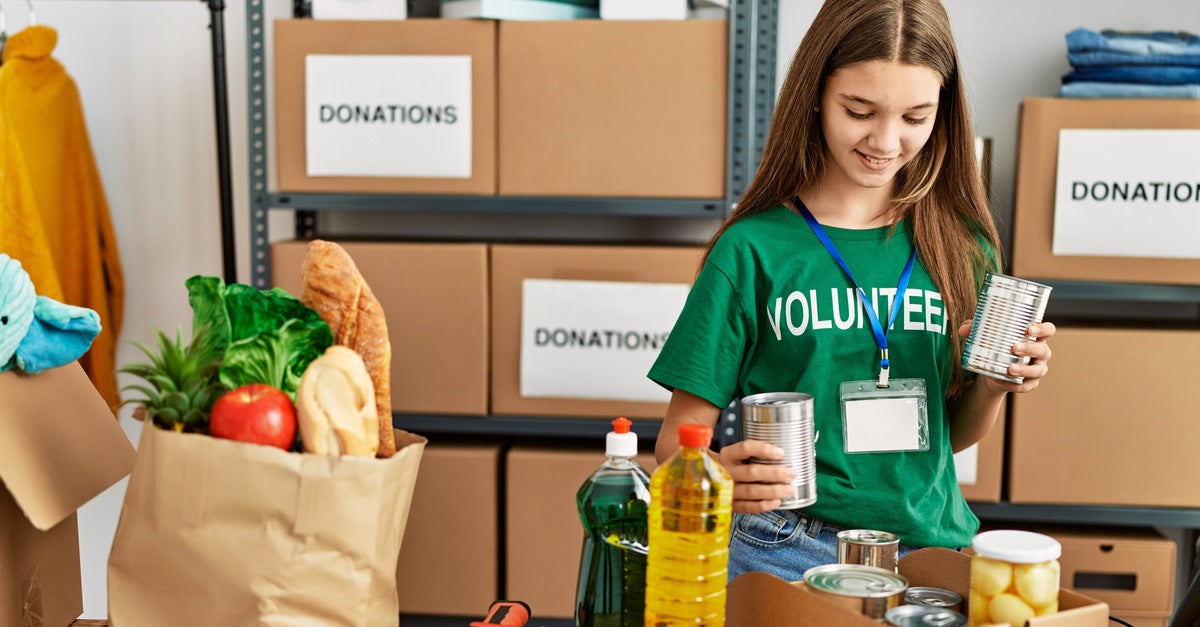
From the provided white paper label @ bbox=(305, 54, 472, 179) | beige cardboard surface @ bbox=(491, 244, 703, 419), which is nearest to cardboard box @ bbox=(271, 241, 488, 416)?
beige cardboard surface @ bbox=(491, 244, 703, 419)

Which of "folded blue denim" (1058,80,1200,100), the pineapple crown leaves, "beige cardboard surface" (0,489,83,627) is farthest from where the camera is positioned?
"folded blue denim" (1058,80,1200,100)

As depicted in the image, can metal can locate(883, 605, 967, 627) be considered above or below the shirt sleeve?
below

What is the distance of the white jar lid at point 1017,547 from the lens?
2.14ft

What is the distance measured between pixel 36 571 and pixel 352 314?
387 millimetres

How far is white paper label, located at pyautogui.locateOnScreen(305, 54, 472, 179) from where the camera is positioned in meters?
1.91

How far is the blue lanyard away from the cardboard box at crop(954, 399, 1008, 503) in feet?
3.13

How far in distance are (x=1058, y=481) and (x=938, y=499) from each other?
1.00 metres

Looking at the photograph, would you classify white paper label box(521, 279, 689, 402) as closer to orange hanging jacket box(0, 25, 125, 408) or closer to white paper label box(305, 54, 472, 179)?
white paper label box(305, 54, 472, 179)

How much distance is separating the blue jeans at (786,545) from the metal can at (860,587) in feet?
0.91

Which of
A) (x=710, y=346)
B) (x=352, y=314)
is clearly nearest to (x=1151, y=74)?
(x=710, y=346)

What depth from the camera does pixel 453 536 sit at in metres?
2.01

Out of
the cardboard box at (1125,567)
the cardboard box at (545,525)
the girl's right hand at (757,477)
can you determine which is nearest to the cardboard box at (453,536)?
the cardboard box at (545,525)

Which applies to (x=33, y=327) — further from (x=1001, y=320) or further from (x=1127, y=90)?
(x=1127, y=90)

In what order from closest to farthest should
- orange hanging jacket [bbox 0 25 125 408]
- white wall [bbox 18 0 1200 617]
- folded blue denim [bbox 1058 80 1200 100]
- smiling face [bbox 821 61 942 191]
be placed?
1. smiling face [bbox 821 61 942 191]
2. folded blue denim [bbox 1058 80 1200 100]
3. orange hanging jacket [bbox 0 25 125 408]
4. white wall [bbox 18 0 1200 617]
